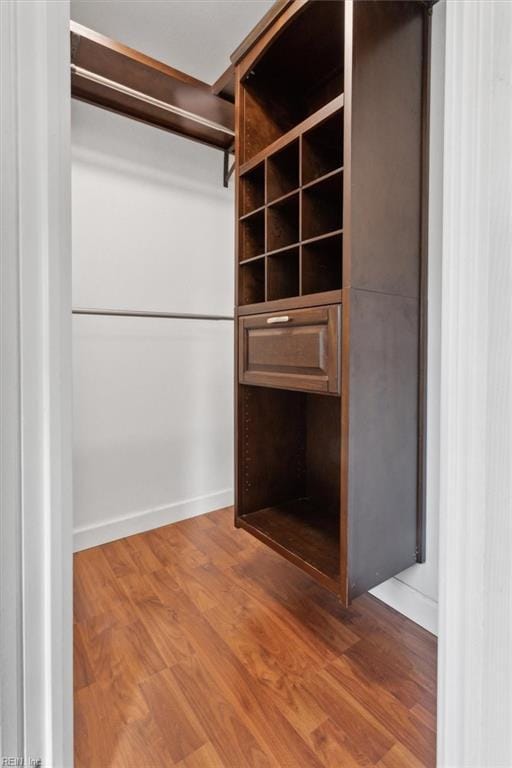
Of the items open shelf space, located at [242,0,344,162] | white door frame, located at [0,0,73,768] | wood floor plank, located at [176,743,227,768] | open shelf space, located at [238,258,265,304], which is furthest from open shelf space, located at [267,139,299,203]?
wood floor plank, located at [176,743,227,768]

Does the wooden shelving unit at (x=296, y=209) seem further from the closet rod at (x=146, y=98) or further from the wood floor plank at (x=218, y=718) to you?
the wood floor plank at (x=218, y=718)

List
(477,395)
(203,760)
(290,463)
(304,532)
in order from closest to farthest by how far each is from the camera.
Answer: (477,395) < (203,760) < (304,532) < (290,463)

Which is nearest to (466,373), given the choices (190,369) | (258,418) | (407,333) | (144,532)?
(407,333)

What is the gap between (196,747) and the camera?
0.87 m

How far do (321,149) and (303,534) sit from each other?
4.41 ft

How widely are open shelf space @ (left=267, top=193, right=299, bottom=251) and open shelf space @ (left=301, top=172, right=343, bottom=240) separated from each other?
86mm

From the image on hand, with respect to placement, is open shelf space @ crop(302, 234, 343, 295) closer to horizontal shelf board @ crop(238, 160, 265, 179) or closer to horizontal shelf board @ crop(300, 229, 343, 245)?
horizontal shelf board @ crop(300, 229, 343, 245)

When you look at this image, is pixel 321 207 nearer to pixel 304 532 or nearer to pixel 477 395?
pixel 477 395

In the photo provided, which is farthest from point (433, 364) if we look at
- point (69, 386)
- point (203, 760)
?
point (203, 760)

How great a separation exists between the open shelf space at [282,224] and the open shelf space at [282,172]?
0.14 feet

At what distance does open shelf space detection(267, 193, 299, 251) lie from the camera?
135cm

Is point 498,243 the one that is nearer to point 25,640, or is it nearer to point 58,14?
point 58,14

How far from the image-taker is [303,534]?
1.39 meters

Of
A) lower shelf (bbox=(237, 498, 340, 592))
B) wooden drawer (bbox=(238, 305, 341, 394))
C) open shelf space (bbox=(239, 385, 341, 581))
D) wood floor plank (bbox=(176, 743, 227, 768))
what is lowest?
wood floor plank (bbox=(176, 743, 227, 768))
